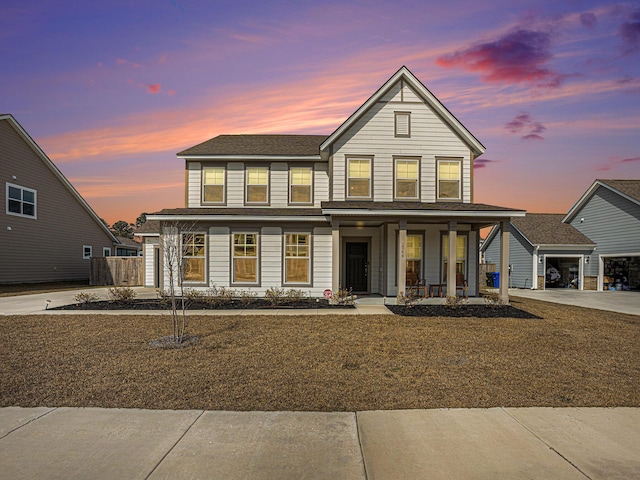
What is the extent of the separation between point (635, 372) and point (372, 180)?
11.4 meters

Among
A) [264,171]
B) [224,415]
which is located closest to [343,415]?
[224,415]

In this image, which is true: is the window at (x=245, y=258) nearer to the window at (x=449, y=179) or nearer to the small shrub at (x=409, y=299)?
the small shrub at (x=409, y=299)

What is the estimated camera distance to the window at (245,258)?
16.6 meters

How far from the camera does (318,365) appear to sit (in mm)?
6727

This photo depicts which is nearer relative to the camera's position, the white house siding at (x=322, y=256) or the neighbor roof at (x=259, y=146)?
the white house siding at (x=322, y=256)

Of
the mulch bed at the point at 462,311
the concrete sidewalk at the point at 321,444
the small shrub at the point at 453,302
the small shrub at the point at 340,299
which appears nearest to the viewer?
the concrete sidewalk at the point at 321,444

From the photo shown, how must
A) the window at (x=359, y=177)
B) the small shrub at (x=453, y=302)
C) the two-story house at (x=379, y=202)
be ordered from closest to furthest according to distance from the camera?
the small shrub at (x=453, y=302) → the two-story house at (x=379, y=202) → the window at (x=359, y=177)

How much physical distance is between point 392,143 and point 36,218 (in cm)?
2098

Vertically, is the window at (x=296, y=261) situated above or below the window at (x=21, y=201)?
below

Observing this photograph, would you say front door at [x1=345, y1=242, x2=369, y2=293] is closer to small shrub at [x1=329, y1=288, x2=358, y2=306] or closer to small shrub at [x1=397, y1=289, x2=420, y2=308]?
small shrub at [x1=397, y1=289, x2=420, y2=308]

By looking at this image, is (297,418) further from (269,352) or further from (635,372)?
(635,372)

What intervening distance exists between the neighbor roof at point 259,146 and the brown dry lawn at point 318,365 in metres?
8.65

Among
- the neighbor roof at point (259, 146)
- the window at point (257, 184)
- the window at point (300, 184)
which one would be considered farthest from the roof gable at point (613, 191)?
the window at point (257, 184)

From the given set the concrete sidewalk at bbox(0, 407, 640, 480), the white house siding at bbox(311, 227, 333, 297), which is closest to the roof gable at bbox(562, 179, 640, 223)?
the white house siding at bbox(311, 227, 333, 297)
